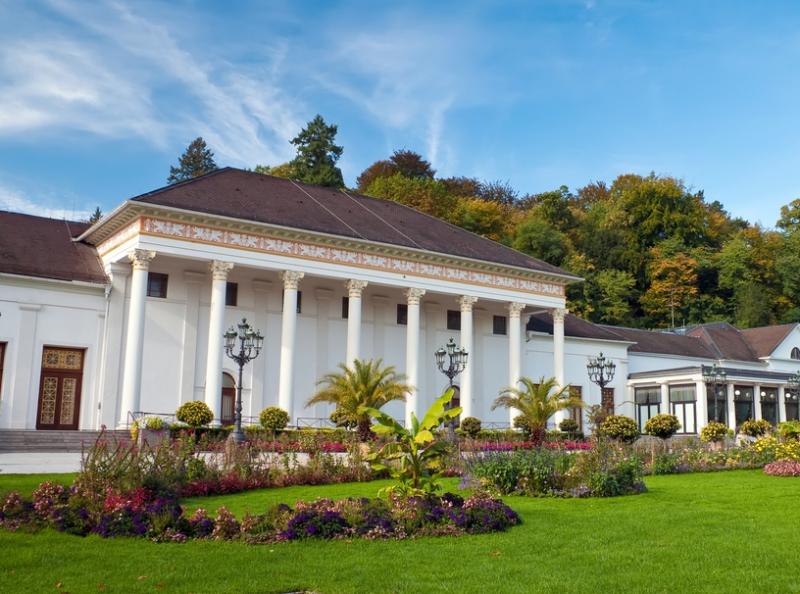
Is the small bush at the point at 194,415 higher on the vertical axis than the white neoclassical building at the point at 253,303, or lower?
lower

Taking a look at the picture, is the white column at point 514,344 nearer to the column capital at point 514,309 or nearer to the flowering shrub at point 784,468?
the column capital at point 514,309

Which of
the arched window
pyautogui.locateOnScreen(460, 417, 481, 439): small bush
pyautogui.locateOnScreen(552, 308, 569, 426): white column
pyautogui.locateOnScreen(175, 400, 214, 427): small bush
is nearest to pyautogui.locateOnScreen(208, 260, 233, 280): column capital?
the arched window

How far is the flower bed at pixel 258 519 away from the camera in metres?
10.8

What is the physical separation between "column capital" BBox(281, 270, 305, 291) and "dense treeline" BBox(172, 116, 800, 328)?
31206mm

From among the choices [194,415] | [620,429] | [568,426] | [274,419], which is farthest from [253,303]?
[620,429]

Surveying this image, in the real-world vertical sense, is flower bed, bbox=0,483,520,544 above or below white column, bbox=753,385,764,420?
below

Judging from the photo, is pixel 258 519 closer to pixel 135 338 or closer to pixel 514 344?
pixel 135 338

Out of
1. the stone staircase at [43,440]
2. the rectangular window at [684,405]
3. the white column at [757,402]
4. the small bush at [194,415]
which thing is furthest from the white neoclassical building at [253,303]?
the white column at [757,402]

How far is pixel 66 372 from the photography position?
104 feet

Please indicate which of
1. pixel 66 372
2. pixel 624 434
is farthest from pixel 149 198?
pixel 624 434

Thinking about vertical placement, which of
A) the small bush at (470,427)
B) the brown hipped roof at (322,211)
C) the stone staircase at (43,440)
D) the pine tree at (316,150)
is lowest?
the stone staircase at (43,440)

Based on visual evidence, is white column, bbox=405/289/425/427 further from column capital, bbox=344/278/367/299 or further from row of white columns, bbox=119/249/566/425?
column capital, bbox=344/278/367/299

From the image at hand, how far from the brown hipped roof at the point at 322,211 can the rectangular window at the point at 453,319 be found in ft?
11.4

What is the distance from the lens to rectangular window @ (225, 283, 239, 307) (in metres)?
35.1
